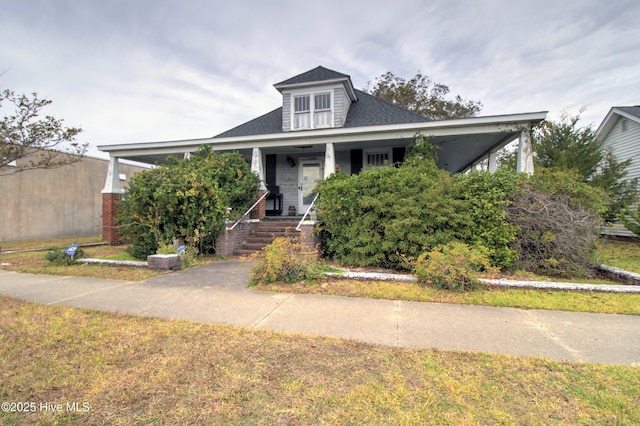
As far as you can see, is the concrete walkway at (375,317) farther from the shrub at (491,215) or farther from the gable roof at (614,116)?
the gable roof at (614,116)

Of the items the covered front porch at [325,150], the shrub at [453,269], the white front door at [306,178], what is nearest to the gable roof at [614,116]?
the covered front porch at [325,150]

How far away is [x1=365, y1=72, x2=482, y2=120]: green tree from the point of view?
23.7 metres

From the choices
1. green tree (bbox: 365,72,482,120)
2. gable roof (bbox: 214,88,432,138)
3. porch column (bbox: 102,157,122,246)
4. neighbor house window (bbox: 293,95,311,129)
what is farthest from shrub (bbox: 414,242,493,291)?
green tree (bbox: 365,72,482,120)

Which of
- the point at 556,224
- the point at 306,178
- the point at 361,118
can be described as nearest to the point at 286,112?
the point at 306,178

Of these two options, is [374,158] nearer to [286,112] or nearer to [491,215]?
[286,112]

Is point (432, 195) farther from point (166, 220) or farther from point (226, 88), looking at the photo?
point (226, 88)

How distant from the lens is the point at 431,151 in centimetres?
929

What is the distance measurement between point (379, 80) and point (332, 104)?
48.1ft

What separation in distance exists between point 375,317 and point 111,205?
12.1m

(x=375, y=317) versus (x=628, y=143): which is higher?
(x=628, y=143)

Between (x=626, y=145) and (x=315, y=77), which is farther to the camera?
(x=626, y=145)

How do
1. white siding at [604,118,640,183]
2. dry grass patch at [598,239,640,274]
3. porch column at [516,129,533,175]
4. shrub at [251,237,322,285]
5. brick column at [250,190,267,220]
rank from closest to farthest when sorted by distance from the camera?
1. shrub at [251,237,322,285]
2. dry grass patch at [598,239,640,274]
3. porch column at [516,129,533,175]
4. brick column at [250,190,267,220]
5. white siding at [604,118,640,183]

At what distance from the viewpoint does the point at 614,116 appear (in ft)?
47.5

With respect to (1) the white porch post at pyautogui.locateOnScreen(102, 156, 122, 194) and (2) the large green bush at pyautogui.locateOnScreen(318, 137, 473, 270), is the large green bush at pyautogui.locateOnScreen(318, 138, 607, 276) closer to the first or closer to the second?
(2) the large green bush at pyautogui.locateOnScreen(318, 137, 473, 270)
